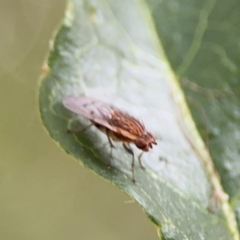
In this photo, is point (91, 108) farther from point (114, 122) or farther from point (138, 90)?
point (138, 90)

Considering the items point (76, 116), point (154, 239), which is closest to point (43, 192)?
point (154, 239)

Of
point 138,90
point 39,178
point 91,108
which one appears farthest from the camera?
point 39,178

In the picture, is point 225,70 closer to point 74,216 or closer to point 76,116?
point 76,116

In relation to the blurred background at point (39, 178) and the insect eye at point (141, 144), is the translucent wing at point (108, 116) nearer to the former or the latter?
the insect eye at point (141, 144)

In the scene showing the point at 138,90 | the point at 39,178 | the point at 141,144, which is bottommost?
the point at 39,178

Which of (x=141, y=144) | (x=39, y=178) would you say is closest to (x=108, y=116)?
(x=141, y=144)
